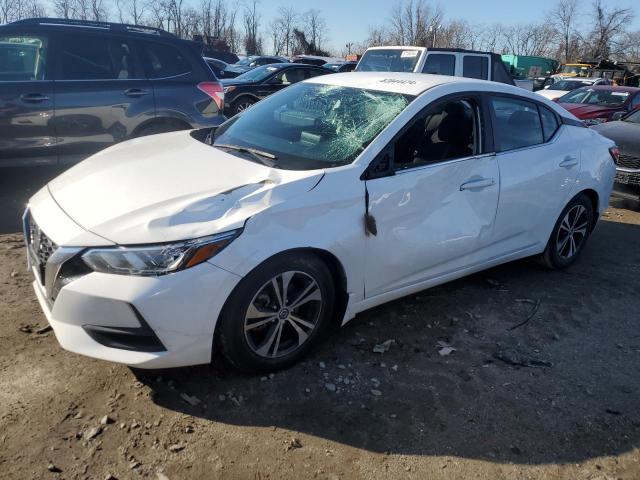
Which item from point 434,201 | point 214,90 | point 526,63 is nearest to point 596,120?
point 214,90

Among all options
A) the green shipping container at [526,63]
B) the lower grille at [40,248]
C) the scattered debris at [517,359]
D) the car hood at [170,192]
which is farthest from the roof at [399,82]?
the green shipping container at [526,63]

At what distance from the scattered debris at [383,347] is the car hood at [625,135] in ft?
17.6

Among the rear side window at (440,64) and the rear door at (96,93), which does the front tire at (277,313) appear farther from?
the rear side window at (440,64)

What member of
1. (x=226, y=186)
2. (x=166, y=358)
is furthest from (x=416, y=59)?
(x=166, y=358)

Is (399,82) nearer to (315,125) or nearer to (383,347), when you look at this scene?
(315,125)

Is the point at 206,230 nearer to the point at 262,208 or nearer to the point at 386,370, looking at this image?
the point at 262,208

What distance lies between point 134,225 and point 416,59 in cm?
805

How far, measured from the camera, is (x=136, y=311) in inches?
99.0

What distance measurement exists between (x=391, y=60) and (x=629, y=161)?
4.66 metres

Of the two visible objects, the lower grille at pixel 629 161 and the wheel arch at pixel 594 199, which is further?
the lower grille at pixel 629 161

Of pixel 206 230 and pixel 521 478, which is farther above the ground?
pixel 206 230

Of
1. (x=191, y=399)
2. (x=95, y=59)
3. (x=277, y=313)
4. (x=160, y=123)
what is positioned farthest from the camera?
(x=160, y=123)

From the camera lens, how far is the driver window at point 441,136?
135 inches

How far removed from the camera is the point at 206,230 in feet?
8.63
